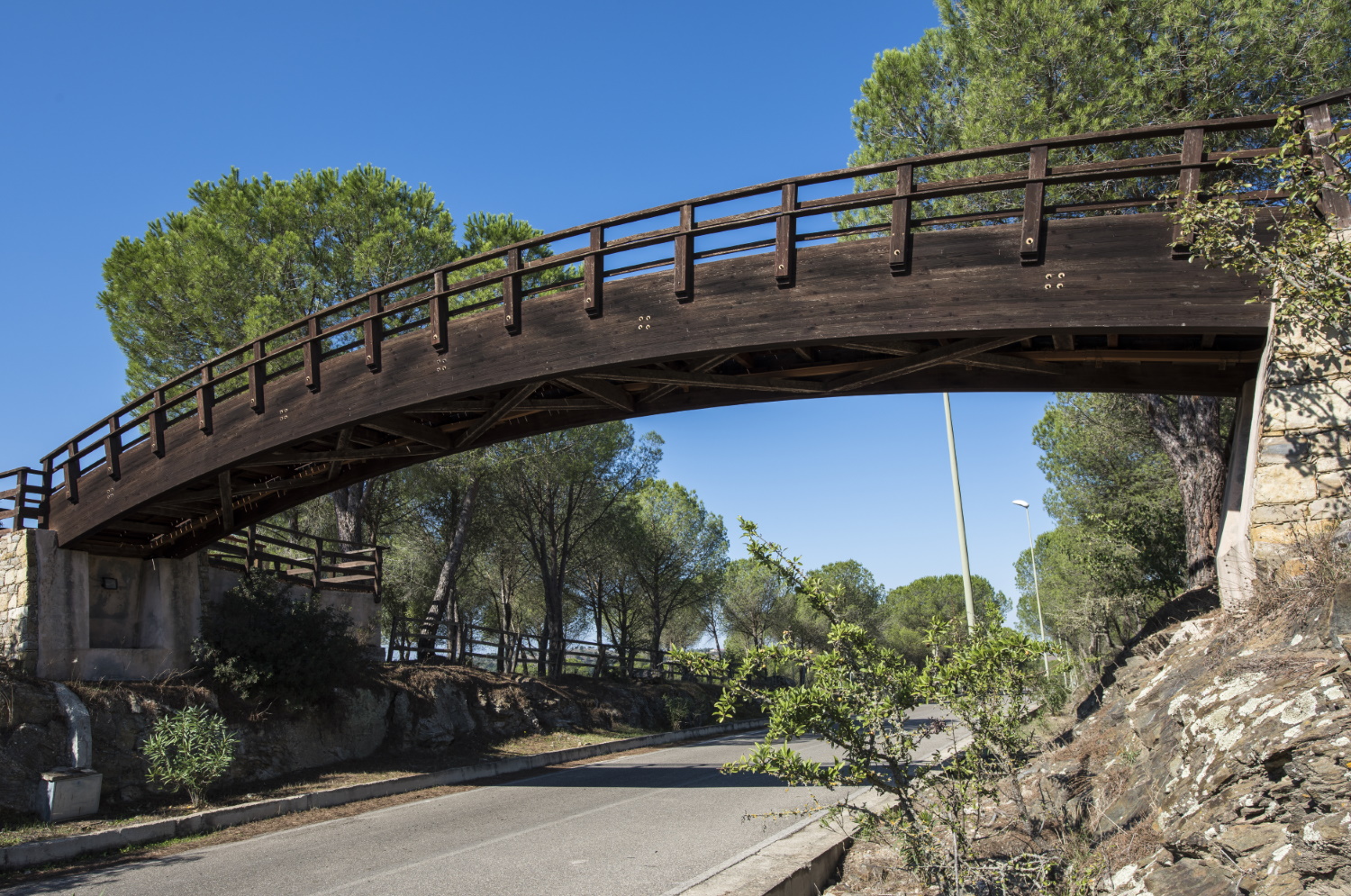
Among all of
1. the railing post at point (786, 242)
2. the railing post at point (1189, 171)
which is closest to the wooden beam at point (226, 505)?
the railing post at point (786, 242)

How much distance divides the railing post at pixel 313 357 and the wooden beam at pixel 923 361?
23.1 ft

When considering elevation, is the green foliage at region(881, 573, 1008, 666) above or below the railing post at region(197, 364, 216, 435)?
below

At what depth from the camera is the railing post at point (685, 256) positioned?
963 centimetres

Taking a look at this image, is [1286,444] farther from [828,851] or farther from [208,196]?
[208,196]

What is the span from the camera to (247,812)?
10.7 meters

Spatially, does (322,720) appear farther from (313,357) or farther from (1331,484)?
(1331,484)

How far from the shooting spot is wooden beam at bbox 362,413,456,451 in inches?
466

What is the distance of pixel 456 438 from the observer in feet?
44.0

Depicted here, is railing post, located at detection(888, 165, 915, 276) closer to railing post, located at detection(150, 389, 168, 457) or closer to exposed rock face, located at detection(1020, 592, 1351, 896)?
exposed rock face, located at detection(1020, 592, 1351, 896)

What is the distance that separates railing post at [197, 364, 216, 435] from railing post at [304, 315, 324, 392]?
176 cm

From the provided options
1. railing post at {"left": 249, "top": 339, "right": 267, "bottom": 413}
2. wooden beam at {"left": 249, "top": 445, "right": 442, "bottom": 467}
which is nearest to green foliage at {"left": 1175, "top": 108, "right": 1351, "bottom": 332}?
wooden beam at {"left": 249, "top": 445, "right": 442, "bottom": 467}

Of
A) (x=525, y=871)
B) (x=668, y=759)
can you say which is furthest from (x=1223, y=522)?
(x=668, y=759)

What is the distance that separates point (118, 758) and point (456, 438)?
608 cm

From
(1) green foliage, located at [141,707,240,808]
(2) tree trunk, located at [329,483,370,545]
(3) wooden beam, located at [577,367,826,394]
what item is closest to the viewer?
(3) wooden beam, located at [577,367,826,394]
